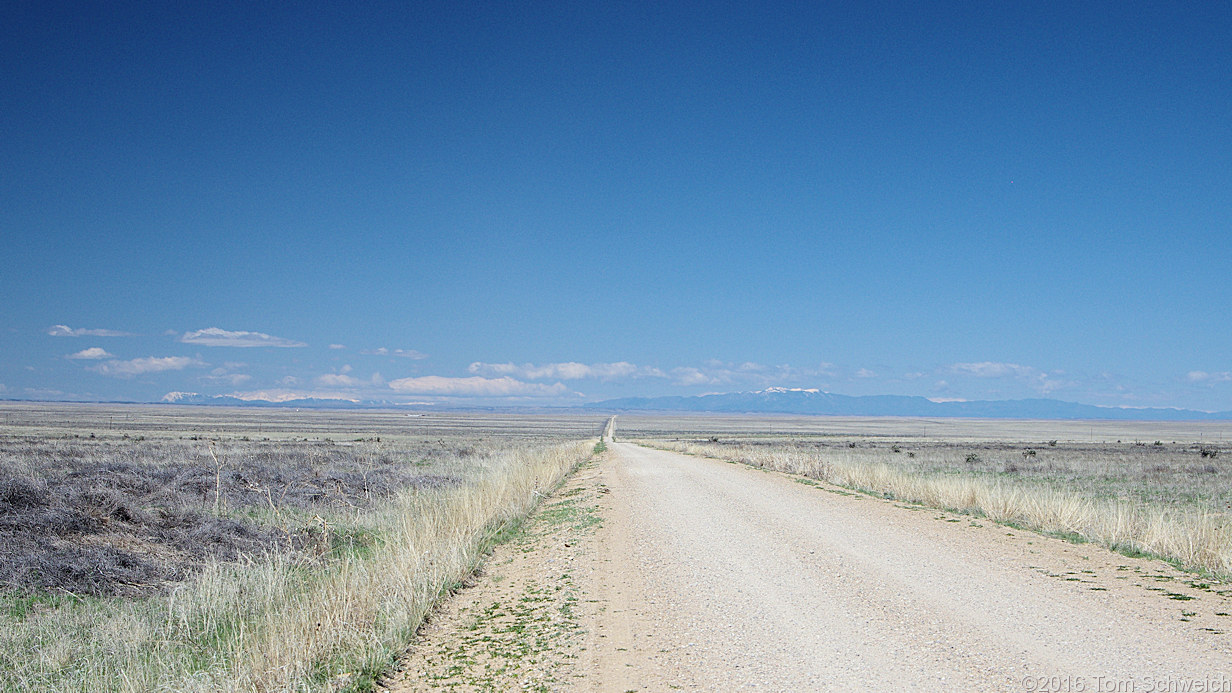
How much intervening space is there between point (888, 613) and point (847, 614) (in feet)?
1.24

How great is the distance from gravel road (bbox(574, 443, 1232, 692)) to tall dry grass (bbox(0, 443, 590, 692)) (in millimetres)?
1766

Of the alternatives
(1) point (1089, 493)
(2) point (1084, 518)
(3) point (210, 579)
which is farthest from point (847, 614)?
(1) point (1089, 493)

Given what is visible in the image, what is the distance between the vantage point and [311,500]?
18.8 m

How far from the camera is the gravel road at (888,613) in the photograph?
210 inches

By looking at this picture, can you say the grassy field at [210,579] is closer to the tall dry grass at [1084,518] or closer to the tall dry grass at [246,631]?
the tall dry grass at [246,631]

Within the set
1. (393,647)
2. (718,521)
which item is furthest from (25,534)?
(718,521)

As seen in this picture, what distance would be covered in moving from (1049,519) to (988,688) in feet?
29.5

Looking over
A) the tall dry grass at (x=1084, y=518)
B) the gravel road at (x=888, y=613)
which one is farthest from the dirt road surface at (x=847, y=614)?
the tall dry grass at (x=1084, y=518)

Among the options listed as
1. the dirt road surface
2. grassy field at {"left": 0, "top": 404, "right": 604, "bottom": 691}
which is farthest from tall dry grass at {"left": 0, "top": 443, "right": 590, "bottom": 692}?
the dirt road surface

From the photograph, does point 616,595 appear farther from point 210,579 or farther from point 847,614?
point 210,579

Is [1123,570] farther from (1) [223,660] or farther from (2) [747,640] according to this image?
(1) [223,660]

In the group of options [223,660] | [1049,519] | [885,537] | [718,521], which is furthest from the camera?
[718,521]

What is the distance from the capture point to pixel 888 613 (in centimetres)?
695

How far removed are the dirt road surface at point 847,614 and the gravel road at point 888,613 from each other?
2 cm
